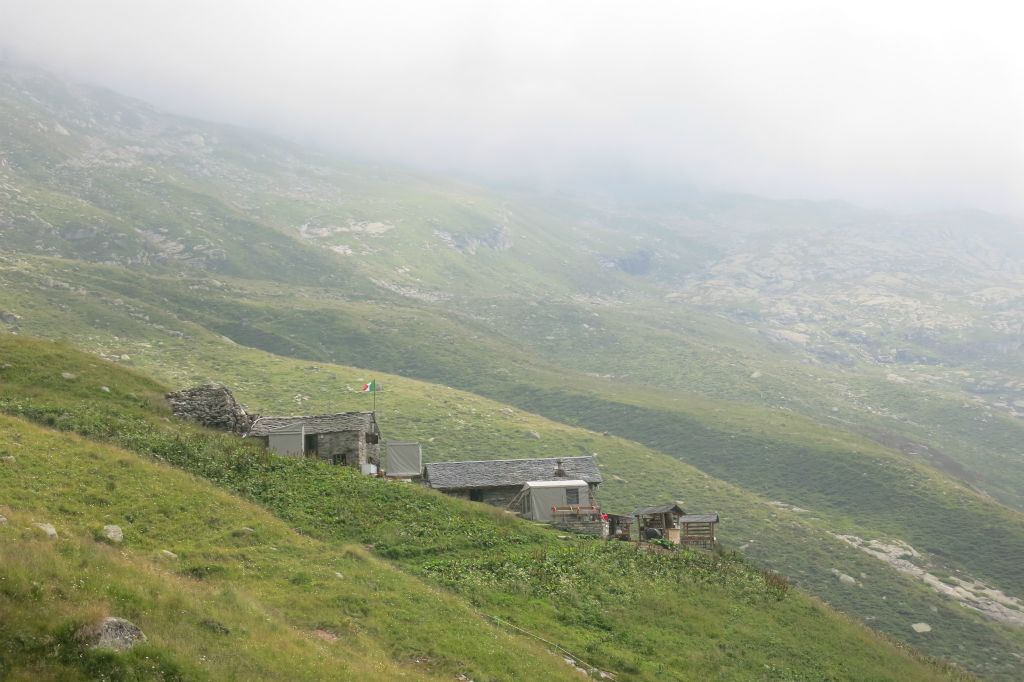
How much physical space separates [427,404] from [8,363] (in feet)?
A: 348

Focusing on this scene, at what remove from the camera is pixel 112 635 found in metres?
16.7

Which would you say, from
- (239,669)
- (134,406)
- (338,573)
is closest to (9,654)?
(239,669)

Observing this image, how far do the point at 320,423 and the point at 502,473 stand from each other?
56.2 ft

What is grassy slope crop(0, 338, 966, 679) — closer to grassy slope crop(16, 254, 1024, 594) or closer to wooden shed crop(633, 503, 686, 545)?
wooden shed crop(633, 503, 686, 545)

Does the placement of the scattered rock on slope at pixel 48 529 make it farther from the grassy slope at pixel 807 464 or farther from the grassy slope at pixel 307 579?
the grassy slope at pixel 807 464

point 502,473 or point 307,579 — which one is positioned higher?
point 307,579

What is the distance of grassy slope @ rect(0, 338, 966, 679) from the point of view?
19.0 m

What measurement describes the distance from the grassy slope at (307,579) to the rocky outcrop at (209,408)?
219cm

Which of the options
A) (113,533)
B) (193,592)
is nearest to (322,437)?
(113,533)

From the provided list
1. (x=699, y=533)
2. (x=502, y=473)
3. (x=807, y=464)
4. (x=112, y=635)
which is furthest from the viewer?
(x=807, y=464)

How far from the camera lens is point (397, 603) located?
1141 inches

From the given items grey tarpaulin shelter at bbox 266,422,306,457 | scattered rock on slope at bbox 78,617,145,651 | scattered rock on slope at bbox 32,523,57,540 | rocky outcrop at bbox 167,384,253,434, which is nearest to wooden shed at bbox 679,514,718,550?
grey tarpaulin shelter at bbox 266,422,306,457

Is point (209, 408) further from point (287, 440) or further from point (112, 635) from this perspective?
point (112, 635)

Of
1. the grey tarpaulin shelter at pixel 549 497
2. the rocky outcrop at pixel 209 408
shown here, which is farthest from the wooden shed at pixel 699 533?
the rocky outcrop at pixel 209 408
